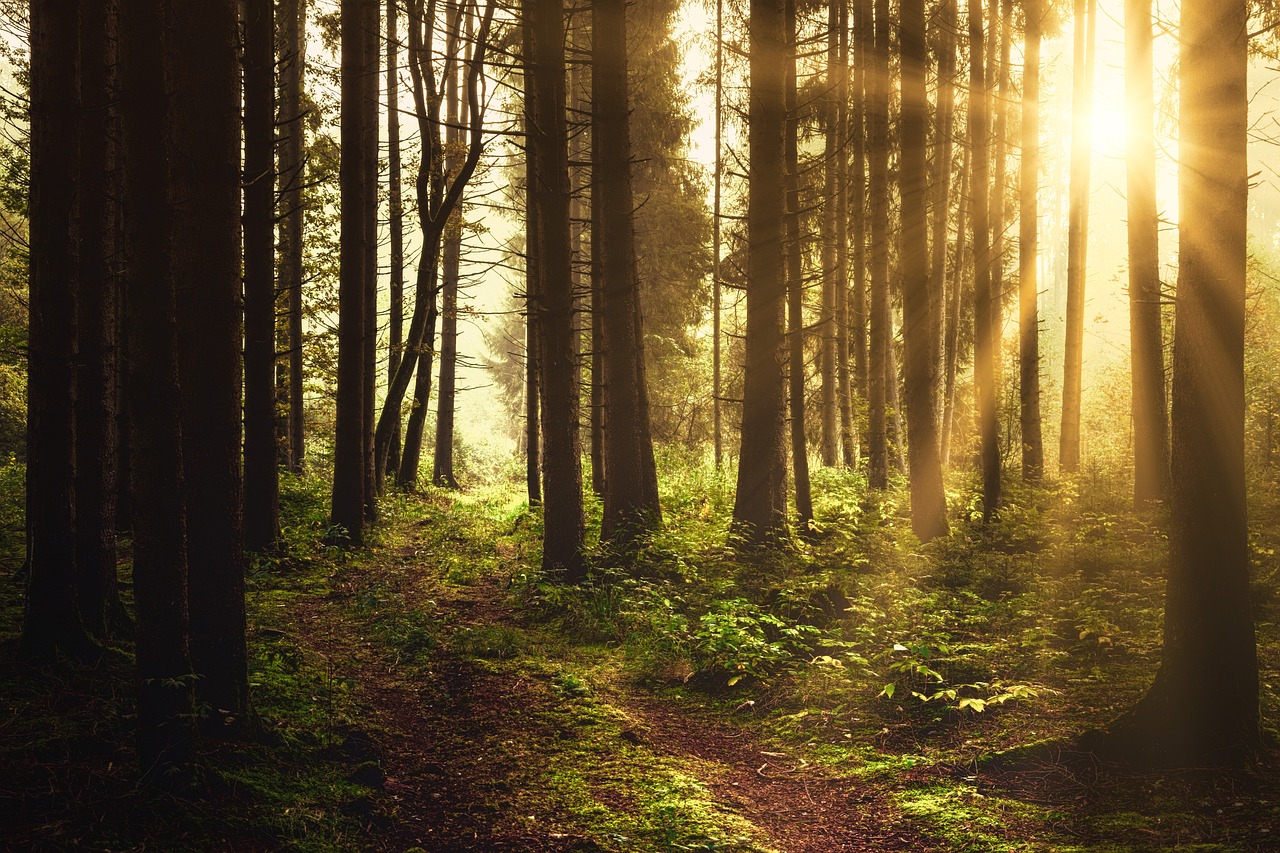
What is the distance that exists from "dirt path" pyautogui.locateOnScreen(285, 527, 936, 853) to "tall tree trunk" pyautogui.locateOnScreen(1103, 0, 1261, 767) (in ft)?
6.38

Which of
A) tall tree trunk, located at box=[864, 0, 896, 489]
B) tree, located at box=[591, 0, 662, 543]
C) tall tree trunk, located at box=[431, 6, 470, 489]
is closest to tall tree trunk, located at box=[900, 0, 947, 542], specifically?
tall tree trunk, located at box=[864, 0, 896, 489]

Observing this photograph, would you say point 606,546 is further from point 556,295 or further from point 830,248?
point 830,248

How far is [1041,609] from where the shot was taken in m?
7.68

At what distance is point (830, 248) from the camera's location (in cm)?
1856

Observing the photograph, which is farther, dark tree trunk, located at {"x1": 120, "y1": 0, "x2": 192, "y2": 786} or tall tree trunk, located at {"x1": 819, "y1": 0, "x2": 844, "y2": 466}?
tall tree trunk, located at {"x1": 819, "y1": 0, "x2": 844, "y2": 466}

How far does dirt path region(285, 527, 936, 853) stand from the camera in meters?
4.18

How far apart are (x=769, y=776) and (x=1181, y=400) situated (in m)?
3.75

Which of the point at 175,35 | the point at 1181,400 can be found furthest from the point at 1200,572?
the point at 175,35

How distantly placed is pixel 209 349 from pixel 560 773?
11.8 ft

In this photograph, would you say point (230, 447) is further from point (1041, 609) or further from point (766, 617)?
point (1041, 609)

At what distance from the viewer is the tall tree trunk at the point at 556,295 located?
905cm

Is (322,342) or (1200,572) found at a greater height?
(322,342)

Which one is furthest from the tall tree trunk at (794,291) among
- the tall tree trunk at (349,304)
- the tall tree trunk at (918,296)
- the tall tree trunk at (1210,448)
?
the tall tree trunk at (349,304)

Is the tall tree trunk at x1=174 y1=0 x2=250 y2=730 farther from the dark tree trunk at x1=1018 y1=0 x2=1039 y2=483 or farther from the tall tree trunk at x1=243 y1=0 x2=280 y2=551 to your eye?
the dark tree trunk at x1=1018 y1=0 x2=1039 y2=483
